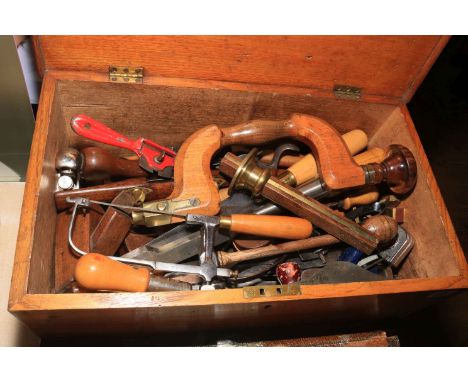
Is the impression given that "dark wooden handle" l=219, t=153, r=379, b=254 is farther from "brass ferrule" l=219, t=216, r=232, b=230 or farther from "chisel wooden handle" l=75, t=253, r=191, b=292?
"chisel wooden handle" l=75, t=253, r=191, b=292

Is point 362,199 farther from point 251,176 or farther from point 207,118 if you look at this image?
point 207,118

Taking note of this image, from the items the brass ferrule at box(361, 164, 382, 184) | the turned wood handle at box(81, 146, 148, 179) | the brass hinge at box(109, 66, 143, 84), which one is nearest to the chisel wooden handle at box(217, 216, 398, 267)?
the brass ferrule at box(361, 164, 382, 184)

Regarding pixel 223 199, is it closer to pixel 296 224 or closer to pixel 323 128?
pixel 296 224

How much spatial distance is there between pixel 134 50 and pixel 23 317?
2.15ft

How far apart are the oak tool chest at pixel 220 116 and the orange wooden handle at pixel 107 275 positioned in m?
0.04

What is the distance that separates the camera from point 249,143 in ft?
3.69

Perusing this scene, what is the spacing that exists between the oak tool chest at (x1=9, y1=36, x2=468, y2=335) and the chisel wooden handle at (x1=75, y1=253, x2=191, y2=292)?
4cm

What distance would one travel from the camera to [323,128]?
1.14 meters

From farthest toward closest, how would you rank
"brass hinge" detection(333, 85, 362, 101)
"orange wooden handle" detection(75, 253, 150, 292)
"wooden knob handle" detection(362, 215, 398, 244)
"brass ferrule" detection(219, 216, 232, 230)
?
"brass hinge" detection(333, 85, 362, 101)
"wooden knob handle" detection(362, 215, 398, 244)
"brass ferrule" detection(219, 216, 232, 230)
"orange wooden handle" detection(75, 253, 150, 292)

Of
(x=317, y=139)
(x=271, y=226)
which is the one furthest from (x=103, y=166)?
(x=317, y=139)

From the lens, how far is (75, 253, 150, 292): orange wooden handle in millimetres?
828
